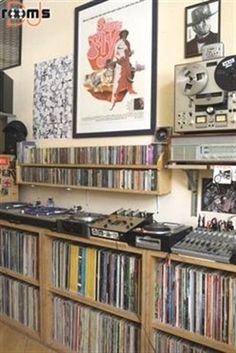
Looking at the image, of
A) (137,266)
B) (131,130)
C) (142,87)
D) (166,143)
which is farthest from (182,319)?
(142,87)

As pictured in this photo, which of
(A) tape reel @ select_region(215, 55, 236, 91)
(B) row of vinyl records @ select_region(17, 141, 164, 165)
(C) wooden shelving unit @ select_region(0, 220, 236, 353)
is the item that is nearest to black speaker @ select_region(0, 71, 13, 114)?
(B) row of vinyl records @ select_region(17, 141, 164, 165)

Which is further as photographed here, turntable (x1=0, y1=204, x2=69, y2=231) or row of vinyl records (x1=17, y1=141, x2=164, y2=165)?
turntable (x1=0, y1=204, x2=69, y2=231)

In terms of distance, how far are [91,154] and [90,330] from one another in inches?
42.2

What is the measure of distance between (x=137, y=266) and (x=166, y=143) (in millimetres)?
706

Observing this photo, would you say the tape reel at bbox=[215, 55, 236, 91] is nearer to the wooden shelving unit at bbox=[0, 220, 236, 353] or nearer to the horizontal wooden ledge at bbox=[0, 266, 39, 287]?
the wooden shelving unit at bbox=[0, 220, 236, 353]

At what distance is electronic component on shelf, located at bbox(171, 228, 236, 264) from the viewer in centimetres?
153

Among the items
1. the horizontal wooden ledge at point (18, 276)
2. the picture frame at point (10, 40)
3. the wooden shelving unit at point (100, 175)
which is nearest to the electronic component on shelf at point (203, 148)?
the wooden shelving unit at point (100, 175)

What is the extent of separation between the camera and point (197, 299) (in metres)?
1.66

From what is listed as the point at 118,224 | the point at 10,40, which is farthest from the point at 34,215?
the point at 10,40

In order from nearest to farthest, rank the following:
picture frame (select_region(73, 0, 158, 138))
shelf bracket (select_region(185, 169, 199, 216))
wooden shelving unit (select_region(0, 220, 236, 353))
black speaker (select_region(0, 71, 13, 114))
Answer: wooden shelving unit (select_region(0, 220, 236, 353)), shelf bracket (select_region(185, 169, 199, 216)), picture frame (select_region(73, 0, 158, 138)), black speaker (select_region(0, 71, 13, 114))

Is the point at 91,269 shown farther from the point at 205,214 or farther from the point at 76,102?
the point at 76,102

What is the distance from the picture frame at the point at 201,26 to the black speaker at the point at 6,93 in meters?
1.59

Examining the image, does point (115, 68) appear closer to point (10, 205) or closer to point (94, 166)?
point (94, 166)

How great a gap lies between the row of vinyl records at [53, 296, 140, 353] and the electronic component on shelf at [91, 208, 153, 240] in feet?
1.58
